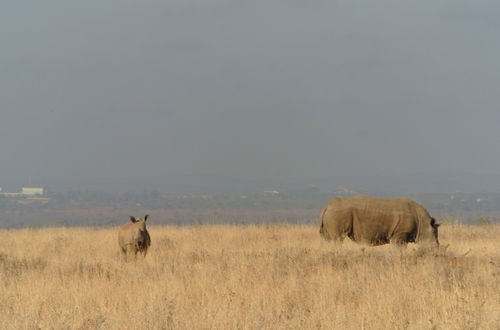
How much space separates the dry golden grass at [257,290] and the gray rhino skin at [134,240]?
14.9 inches

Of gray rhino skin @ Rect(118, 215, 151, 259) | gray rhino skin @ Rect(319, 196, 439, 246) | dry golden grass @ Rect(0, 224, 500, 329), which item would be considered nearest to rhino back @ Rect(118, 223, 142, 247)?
gray rhino skin @ Rect(118, 215, 151, 259)

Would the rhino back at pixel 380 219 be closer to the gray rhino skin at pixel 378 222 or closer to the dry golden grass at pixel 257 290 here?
the gray rhino skin at pixel 378 222

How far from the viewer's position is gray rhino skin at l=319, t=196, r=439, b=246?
17.3 metres

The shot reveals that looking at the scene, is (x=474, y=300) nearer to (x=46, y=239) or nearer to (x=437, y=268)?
(x=437, y=268)

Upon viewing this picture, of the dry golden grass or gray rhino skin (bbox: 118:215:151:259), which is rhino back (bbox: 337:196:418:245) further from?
gray rhino skin (bbox: 118:215:151:259)

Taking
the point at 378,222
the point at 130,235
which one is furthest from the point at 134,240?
the point at 378,222

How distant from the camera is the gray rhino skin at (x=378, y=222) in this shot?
680 inches

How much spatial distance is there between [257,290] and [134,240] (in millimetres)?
5853

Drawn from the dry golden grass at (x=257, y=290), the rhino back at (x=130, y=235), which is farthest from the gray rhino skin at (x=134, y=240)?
the dry golden grass at (x=257, y=290)

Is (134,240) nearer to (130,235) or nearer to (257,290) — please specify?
(130,235)

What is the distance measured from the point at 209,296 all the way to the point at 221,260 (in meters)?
4.43

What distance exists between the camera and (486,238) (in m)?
19.6

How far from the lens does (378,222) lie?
17.3 metres

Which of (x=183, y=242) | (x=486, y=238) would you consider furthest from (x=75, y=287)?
(x=486, y=238)
